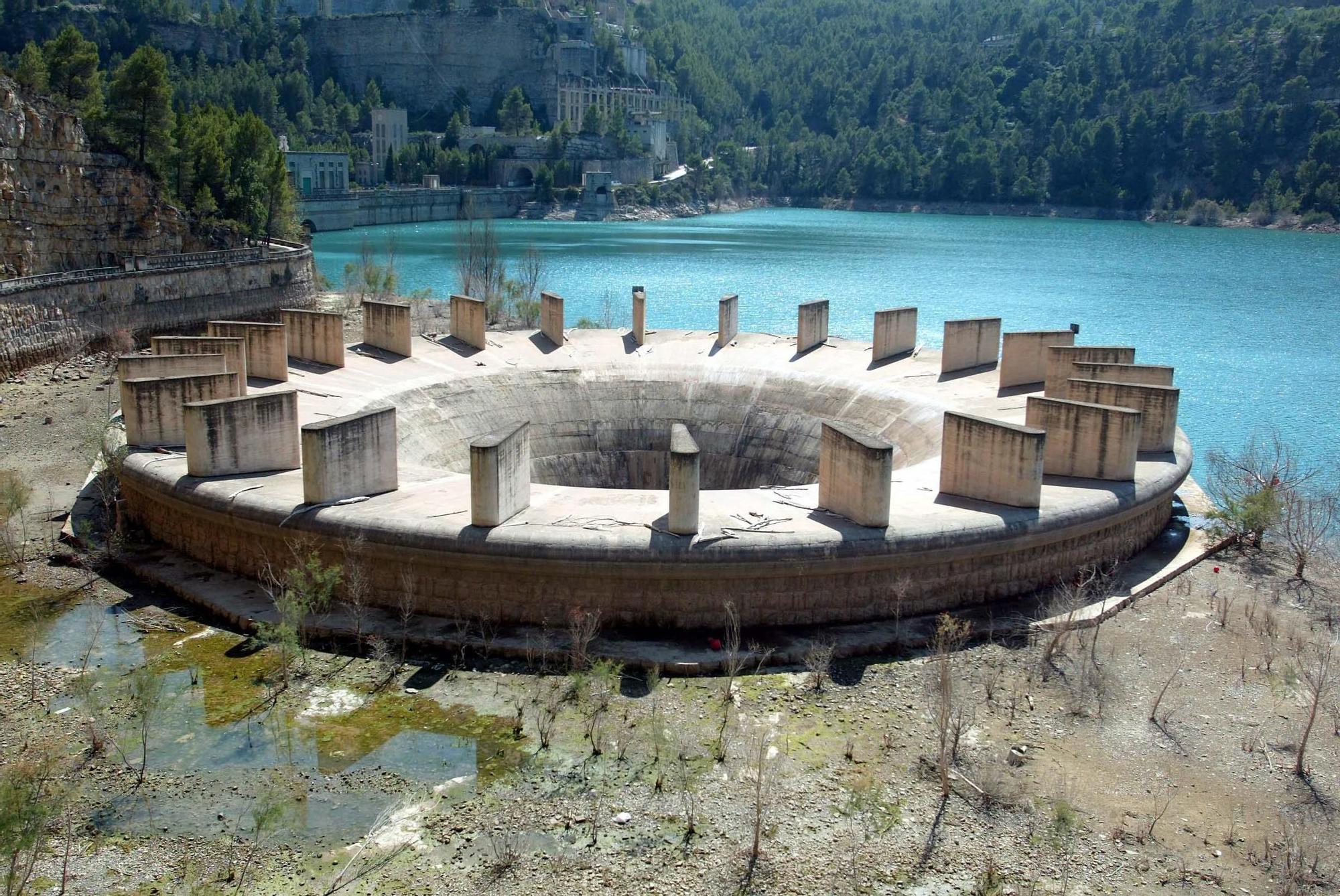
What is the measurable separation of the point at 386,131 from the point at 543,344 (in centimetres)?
11114

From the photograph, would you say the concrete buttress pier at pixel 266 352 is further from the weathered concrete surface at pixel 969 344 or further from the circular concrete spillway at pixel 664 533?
the weathered concrete surface at pixel 969 344

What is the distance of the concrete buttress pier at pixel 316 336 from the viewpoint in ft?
88.3

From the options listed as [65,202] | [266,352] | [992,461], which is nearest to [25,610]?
[266,352]

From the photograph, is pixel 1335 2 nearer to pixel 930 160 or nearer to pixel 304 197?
pixel 930 160

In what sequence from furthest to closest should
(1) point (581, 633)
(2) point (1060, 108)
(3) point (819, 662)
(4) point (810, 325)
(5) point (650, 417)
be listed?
(2) point (1060, 108)
(4) point (810, 325)
(5) point (650, 417)
(1) point (581, 633)
(3) point (819, 662)

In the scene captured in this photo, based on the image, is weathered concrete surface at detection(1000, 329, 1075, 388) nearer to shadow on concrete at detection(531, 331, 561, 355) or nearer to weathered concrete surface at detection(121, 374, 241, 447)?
shadow on concrete at detection(531, 331, 561, 355)

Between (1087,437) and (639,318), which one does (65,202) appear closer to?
(639,318)

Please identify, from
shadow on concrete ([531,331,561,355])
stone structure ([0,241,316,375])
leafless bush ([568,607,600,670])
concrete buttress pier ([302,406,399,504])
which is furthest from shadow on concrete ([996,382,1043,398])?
stone structure ([0,241,316,375])

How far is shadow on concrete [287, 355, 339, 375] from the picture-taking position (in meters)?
26.8

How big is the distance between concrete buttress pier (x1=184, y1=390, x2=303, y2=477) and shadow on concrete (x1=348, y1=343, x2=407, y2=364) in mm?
7477

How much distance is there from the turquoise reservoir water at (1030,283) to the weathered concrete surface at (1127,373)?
11239mm

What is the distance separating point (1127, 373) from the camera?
23.7 m

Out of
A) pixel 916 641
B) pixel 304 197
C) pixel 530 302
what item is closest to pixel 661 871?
pixel 916 641

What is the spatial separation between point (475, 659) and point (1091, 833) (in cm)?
847
